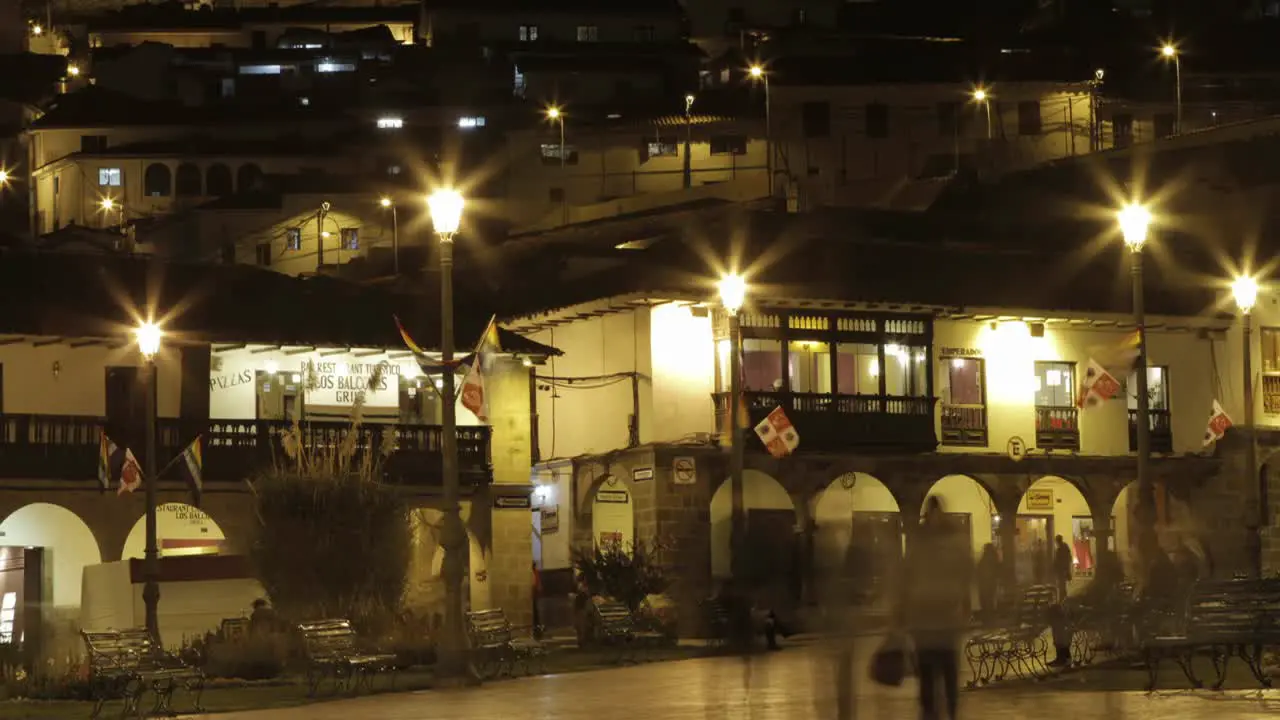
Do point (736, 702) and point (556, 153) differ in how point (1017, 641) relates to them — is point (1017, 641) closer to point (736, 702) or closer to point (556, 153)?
point (736, 702)

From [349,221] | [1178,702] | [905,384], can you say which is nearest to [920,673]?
[1178,702]

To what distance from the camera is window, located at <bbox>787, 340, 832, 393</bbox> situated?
43.4 m

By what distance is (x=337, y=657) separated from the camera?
25359 millimetres

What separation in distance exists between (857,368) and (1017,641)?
67.9ft

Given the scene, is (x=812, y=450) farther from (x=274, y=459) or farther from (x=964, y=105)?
(x=964, y=105)

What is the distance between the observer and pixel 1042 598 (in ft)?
90.3

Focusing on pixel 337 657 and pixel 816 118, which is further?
pixel 816 118

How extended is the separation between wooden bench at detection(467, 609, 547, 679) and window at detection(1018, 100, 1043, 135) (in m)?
54.5

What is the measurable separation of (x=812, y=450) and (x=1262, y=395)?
11661 mm

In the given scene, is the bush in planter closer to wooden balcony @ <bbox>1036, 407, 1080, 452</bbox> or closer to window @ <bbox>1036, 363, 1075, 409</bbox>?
wooden balcony @ <bbox>1036, 407, 1080, 452</bbox>

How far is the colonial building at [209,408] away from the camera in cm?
3819

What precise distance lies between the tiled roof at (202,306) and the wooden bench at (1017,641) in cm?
1610

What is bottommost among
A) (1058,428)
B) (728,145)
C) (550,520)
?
(550,520)

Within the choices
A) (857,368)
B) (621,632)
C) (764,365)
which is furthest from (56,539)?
(857,368)
